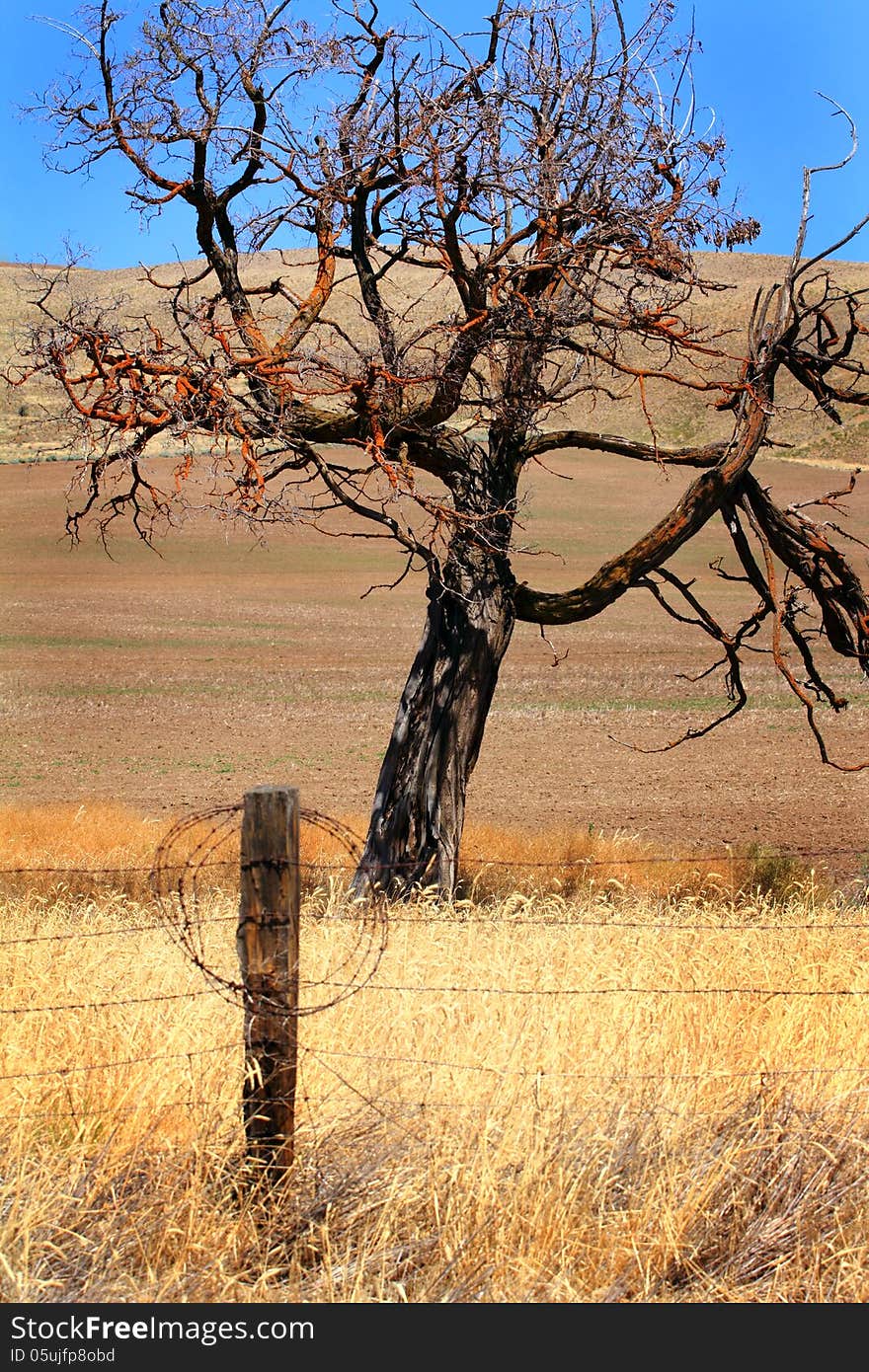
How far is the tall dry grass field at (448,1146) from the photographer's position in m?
4.23

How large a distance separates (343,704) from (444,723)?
1698 cm

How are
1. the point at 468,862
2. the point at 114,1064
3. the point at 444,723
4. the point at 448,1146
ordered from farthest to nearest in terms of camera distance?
the point at 468,862 < the point at 444,723 < the point at 114,1064 < the point at 448,1146

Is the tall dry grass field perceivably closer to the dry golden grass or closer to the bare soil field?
the dry golden grass

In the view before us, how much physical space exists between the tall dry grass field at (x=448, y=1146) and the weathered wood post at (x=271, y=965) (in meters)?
0.12

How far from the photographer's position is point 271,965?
4.54m

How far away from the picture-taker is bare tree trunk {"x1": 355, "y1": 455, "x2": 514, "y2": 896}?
414 inches

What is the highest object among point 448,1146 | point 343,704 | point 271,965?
point 271,965

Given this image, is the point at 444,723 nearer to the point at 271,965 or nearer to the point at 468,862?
the point at 468,862

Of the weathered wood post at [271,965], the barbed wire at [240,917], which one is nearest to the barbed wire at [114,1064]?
the barbed wire at [240,917]

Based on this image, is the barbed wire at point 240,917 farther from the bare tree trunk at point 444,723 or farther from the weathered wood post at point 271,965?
the bare tree trunk at point 444,723

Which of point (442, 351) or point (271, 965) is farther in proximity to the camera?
point (442, 351)

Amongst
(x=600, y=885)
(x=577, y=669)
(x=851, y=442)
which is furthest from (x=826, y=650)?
(x=851, y=442)

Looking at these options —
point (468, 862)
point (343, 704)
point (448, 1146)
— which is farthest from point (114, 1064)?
point (343, 704)

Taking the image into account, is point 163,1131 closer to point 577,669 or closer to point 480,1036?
point 480,1036
